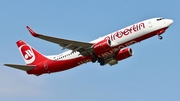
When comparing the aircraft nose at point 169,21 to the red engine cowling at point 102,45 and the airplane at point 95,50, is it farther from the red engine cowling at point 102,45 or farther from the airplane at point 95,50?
the red engine cowling at point 102,45

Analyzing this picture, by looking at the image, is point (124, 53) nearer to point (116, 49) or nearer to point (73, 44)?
point (116, 49)

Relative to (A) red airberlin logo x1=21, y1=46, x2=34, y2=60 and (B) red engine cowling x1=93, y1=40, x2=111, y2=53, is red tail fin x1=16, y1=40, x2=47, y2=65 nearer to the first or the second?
(A) red airberlin logo x1=21, y1=46, x2=34, y2=60

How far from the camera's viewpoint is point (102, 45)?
66.5 m

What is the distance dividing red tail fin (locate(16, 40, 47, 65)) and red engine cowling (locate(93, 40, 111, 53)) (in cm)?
964

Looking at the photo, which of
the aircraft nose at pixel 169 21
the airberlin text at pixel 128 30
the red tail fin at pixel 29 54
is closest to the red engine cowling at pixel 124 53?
the airberlin text at pixel 128 30

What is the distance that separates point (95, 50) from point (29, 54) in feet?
43.6

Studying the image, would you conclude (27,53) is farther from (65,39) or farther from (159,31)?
(159,31)

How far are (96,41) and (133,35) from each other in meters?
5.63

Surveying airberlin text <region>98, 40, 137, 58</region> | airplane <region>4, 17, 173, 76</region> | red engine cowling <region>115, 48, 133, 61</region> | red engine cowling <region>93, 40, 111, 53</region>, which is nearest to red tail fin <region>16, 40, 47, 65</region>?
airplane <region>4, 17, 173, 76</region>

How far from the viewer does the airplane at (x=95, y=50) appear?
65.8 m

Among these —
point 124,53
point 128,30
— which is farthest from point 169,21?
point 124,53

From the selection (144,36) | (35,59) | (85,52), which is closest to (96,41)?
(85,52)

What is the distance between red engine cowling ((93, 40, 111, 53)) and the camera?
66125 millimetres

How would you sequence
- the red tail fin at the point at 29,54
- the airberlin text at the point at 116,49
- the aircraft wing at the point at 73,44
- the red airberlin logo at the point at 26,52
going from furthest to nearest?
1. the red airberlin logo at the point at 26,52
2. the red tail fin at the point at 29,54
3. the airberlin text at the point at 116,49
4. the aircraft wing at the point at 73,44
